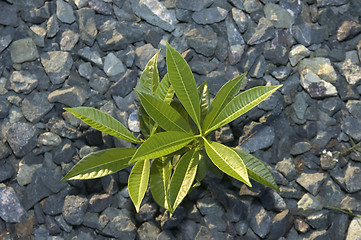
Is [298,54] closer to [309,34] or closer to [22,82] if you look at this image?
[309,34]

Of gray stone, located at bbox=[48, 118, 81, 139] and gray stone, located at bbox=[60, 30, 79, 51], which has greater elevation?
gray stone, located at bbox=[60, 30, 79, 51]

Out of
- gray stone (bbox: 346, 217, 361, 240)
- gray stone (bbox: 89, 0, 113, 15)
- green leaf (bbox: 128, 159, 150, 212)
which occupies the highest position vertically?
gray stone (bbox: 89, 0, 113, 15)

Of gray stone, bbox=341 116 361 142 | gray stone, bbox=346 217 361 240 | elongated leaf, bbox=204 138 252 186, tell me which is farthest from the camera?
gray stone, bbox=341 116 361 142

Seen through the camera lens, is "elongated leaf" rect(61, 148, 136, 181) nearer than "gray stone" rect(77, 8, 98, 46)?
Yes

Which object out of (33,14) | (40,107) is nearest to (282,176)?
(40,107)

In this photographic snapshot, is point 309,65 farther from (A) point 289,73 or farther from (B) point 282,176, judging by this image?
(B) point 282,176

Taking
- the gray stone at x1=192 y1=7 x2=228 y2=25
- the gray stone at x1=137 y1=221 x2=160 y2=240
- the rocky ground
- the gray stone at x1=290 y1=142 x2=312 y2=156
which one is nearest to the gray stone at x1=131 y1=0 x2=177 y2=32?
the rocky ground

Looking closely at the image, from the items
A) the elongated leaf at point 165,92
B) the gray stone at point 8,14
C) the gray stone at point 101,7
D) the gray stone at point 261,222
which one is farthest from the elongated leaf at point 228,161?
the gray stone at point 8,14

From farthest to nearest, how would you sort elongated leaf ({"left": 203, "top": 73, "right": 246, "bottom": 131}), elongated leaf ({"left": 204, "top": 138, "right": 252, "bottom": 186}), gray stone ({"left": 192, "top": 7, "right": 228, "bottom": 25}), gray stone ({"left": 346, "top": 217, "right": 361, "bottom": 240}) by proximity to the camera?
gray stone ({"left": 192, "top": 7, "right": 228, "bottom": 25}) → gray stone ({"left": 346, "top": 217, "right": 361, "bottom": 240}) → elongated leaf ({"left": 203, "top": 73, "right": 246, "bottom": 131}) → elongated leaf ({"left": 204, "top": 138, "right": 252, "bottom": 186})

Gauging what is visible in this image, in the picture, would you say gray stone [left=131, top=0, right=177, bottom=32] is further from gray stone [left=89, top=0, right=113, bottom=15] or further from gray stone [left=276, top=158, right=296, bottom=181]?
gray stone [left=276, top=158, right=296, bottom=181]
